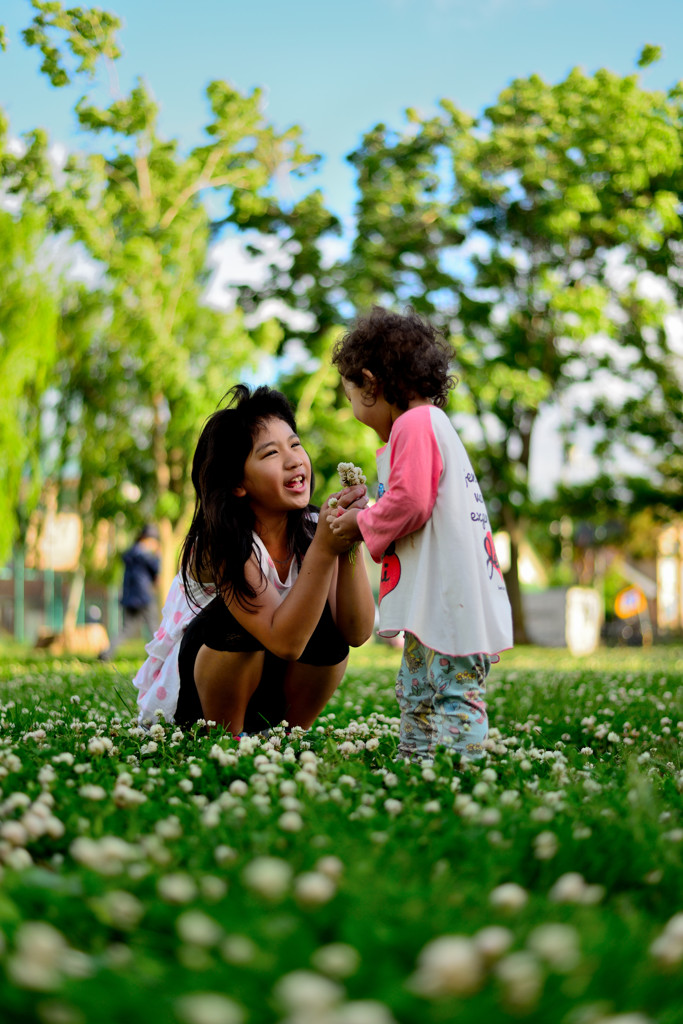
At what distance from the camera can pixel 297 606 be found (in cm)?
377

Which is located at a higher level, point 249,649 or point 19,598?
point 249,649

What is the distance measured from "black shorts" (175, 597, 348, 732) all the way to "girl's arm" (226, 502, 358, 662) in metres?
0.11

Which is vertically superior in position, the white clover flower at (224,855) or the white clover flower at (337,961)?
the white clover flower at (337,961)

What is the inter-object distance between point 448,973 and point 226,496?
317 centimetres

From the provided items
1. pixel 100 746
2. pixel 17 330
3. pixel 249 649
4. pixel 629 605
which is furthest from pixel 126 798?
pixel 629 605

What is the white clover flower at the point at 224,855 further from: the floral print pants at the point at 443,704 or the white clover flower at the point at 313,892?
the floral print pants at the point at 443,704

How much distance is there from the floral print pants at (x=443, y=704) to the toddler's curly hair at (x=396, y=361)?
1.20 meters

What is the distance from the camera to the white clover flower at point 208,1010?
1.19 m

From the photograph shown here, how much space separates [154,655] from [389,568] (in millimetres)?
1414

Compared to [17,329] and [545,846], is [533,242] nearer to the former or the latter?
[17,329]

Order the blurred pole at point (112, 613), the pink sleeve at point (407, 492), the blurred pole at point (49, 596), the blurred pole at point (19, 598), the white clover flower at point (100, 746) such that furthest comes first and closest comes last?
the blurred pole at point (112, 613), the blurred pole at point (49, 596), the blurred pole at point (19, 598), the pink sleeve at point (407, 492), the white clover flower at point (100, 746)

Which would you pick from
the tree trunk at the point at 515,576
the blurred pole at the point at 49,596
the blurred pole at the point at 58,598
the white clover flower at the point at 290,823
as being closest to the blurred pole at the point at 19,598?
the blurred pole at the point at 49,596

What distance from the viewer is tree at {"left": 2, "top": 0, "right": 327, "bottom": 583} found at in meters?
17.3

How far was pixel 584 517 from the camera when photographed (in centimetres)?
2345
